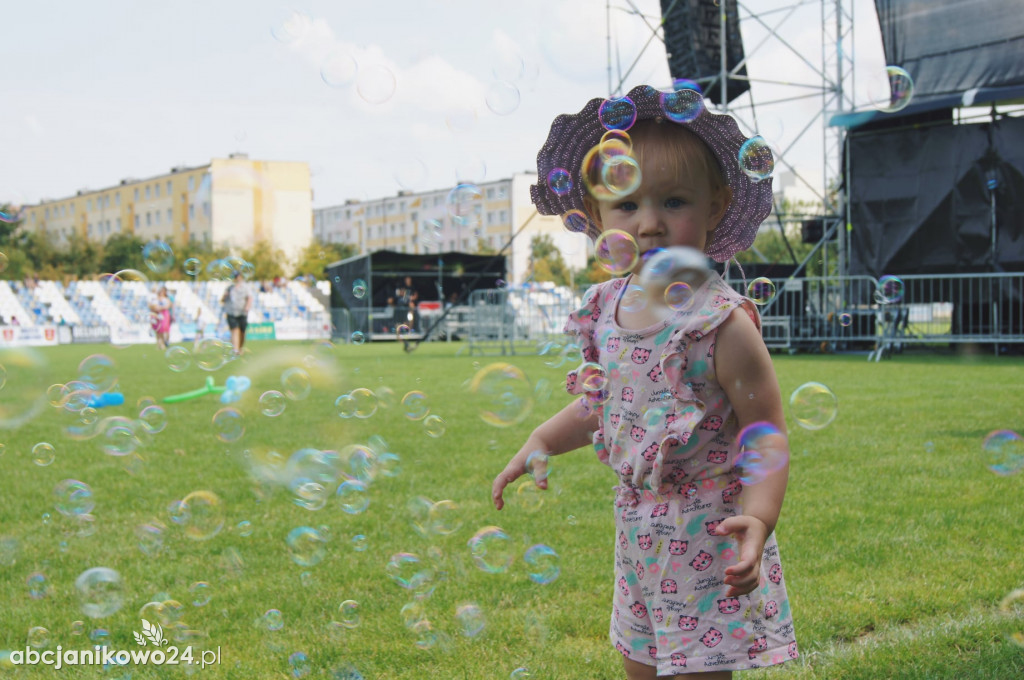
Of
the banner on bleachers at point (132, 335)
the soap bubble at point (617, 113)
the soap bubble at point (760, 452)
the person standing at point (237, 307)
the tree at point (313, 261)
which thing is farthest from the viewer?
the tree at point (313, 261)

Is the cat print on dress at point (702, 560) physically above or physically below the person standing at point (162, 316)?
below

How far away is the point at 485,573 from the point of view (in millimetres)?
3486

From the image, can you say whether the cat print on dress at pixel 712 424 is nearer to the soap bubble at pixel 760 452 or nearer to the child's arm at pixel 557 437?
the soap bubble at pixel 760 452

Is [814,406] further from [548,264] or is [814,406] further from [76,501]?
[548,264]

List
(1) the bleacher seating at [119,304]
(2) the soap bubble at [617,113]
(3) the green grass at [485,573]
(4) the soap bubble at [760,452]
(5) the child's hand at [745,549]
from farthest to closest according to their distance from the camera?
1. (1) the bleacher seating at [119,304]
2. (3) the green grass at [485,573]
3. (2) the soap bubble at [617,113]
4. (4) the soap bubble at [760,452]
5. (5) the child's hand at [745,549]

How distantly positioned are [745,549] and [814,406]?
4.99ft

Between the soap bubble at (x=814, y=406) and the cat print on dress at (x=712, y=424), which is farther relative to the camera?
the soap bubble at (x=814, y=406)

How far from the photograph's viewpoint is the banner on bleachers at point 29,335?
29672mm

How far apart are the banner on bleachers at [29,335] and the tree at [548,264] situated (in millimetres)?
25724

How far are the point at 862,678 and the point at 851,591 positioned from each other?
0.67 m

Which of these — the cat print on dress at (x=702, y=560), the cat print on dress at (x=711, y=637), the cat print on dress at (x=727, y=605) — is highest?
the cat print on dress at (x=702, y=560)

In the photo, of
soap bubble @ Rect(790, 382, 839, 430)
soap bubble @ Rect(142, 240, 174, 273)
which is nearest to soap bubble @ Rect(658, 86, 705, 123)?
soap bubble @ Rect(790, 382, 839, 430)

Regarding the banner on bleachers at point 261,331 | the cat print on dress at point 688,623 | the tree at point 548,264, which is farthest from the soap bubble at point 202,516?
the tree at point 548,264

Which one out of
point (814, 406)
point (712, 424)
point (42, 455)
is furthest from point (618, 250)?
point (42, 455)
